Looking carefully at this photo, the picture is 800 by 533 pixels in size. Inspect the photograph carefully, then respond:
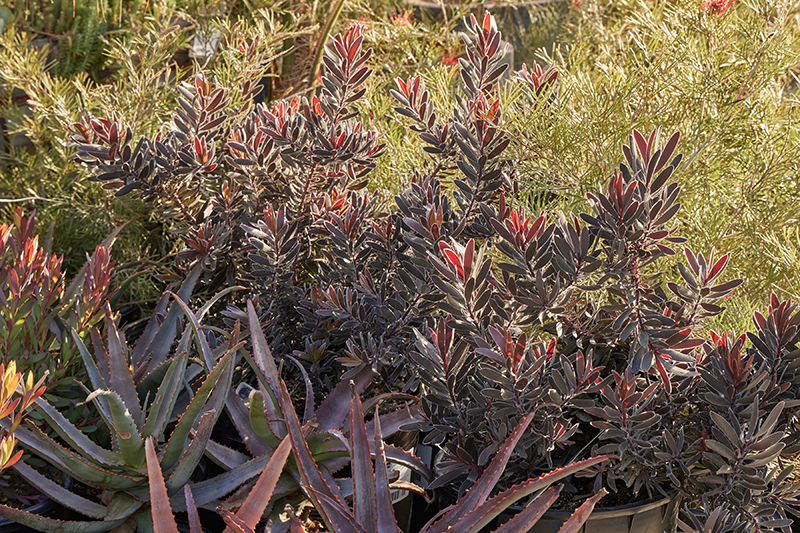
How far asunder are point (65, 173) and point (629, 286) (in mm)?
1428

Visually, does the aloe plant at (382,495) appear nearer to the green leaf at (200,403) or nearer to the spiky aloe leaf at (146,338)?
the green leaf at (200,403)

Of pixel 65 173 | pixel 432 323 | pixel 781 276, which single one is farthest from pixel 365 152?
pixel 65 173

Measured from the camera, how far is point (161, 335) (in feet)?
3.74

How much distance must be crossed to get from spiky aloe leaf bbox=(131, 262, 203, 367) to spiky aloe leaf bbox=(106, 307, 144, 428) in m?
0.11

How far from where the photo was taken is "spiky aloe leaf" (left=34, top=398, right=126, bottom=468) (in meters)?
0.89

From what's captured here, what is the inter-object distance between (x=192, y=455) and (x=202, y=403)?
0.23 ft

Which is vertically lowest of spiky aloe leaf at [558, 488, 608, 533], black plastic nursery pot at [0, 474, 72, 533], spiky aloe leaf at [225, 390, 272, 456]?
black plastic nursery pot at [0, 474, 72, 533]

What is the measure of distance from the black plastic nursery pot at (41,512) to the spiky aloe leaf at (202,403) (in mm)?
187

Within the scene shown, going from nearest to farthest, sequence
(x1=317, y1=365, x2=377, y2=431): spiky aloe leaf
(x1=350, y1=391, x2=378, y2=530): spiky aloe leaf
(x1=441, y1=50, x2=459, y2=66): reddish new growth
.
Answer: (x1=350, y1=391, x2=378, y2=530): spiky aloe leaf < (x1=317, y1=365, x2=377, y2=431): spiky aloe leaf < (x1=441, y1=50, x2=459, y2=66): reddish new growth

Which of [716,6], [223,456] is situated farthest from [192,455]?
[716,6]

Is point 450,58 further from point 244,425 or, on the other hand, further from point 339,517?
point 339,517

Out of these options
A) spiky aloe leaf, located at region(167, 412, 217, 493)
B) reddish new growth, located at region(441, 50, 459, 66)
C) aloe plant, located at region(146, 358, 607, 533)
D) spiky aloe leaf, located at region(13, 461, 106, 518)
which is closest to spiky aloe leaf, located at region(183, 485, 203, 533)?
aloe plant, located at region(146, 358, 607, 533)

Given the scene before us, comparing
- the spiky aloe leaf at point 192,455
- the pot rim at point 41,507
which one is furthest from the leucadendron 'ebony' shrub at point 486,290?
the pot rim at point 41,507

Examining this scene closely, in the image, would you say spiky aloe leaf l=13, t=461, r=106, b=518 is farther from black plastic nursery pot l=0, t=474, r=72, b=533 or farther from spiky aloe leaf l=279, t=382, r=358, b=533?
spiky aloe leaf l=279, t=382, r=358, b=533
